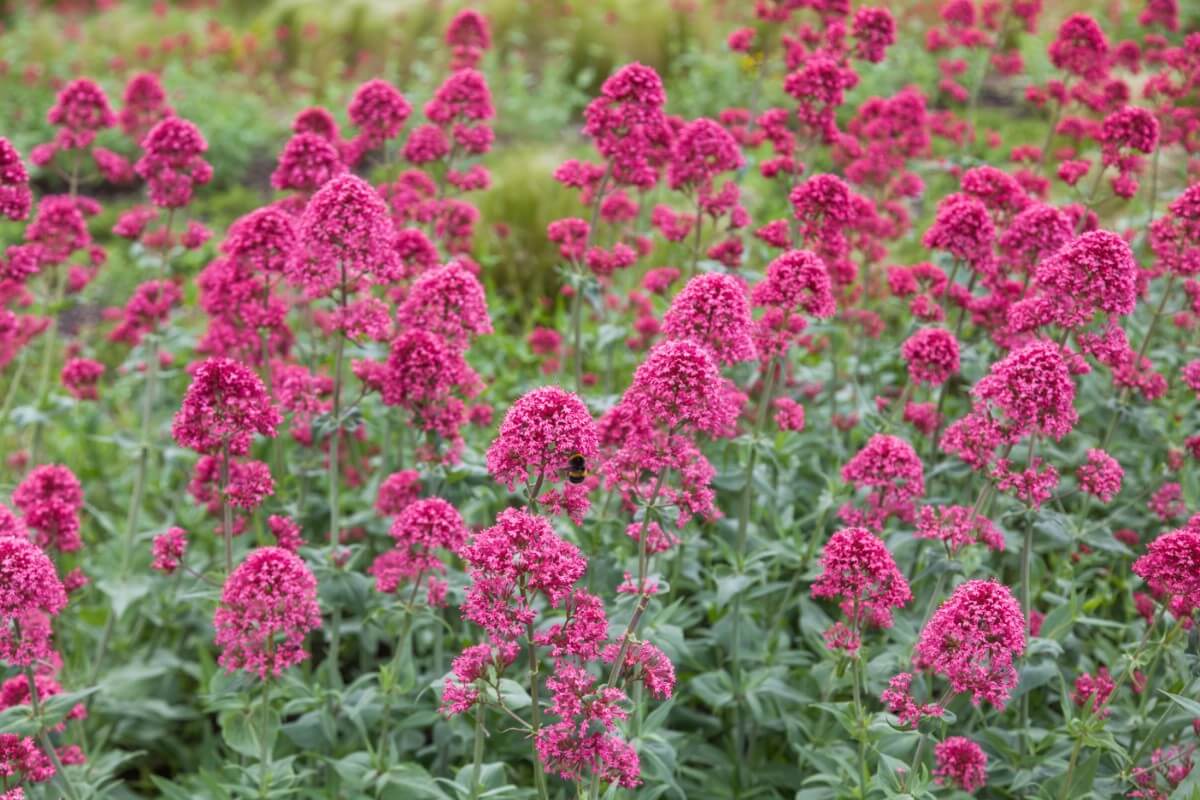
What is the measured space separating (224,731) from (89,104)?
11.3 ft

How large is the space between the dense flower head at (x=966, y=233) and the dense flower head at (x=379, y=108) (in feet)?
8.93

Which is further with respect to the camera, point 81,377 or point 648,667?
point 81,377

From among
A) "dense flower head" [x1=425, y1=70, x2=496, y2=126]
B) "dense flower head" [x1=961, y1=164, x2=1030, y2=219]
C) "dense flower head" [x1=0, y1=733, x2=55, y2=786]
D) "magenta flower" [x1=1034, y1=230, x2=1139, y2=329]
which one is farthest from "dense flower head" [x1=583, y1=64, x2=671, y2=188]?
"dense flower head" [x1=0, y1=733, x2=55, y2=786]

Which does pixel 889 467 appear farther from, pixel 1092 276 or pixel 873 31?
pixel 873 31

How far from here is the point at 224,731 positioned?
4500 mm

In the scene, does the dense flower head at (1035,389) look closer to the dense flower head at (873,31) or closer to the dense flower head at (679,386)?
the dense flower head at (679,386)

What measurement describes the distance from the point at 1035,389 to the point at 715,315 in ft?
3.68

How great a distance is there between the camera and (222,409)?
388 centimetres

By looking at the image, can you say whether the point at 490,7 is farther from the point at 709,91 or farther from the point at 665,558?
the point at 665,558

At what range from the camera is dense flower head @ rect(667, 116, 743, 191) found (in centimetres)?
513

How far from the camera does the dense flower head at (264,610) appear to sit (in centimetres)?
360

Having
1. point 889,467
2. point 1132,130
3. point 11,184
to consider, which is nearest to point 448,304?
point 889,467

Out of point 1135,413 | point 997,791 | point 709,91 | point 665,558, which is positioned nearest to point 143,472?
point 665,558

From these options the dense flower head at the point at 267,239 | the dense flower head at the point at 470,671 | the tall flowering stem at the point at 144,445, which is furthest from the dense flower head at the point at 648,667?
the tall flowering stem at the point at 144,445
